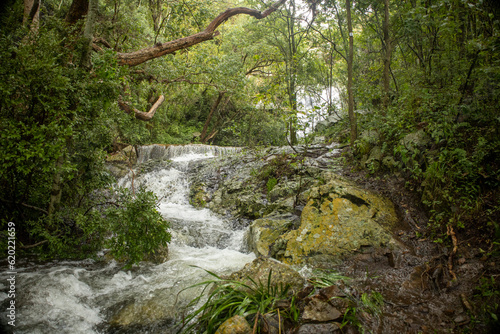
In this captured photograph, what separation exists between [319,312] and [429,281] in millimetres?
1527

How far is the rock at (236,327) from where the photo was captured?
2.01 metres

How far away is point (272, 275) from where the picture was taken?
114 inches

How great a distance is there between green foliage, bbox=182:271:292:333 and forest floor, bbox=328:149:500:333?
0.83 meters

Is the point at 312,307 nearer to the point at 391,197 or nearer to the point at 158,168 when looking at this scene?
the point at 391,197

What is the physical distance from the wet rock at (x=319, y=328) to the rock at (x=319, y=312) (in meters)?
0.05

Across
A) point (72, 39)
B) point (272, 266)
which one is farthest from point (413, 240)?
point (72, 39)

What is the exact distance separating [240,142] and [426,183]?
1319cm

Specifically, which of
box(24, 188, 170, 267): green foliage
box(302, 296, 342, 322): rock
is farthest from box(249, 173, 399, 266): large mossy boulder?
box(24, 188, 170, 267): green foliage

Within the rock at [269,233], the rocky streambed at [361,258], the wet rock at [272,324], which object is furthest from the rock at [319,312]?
the rock at [269,233]

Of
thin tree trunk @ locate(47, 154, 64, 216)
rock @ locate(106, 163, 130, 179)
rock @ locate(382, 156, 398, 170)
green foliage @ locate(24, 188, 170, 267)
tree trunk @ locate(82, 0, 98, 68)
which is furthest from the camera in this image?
rock @ locate(106, 163, 130, 179)

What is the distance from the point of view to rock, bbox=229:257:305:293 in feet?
9.11

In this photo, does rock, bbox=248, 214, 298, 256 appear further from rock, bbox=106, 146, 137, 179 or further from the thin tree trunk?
rock, bbox=106, 146, 137, 179

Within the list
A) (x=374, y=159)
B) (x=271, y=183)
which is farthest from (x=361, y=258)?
(x=271, y=183)

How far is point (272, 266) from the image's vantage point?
9.89ft
